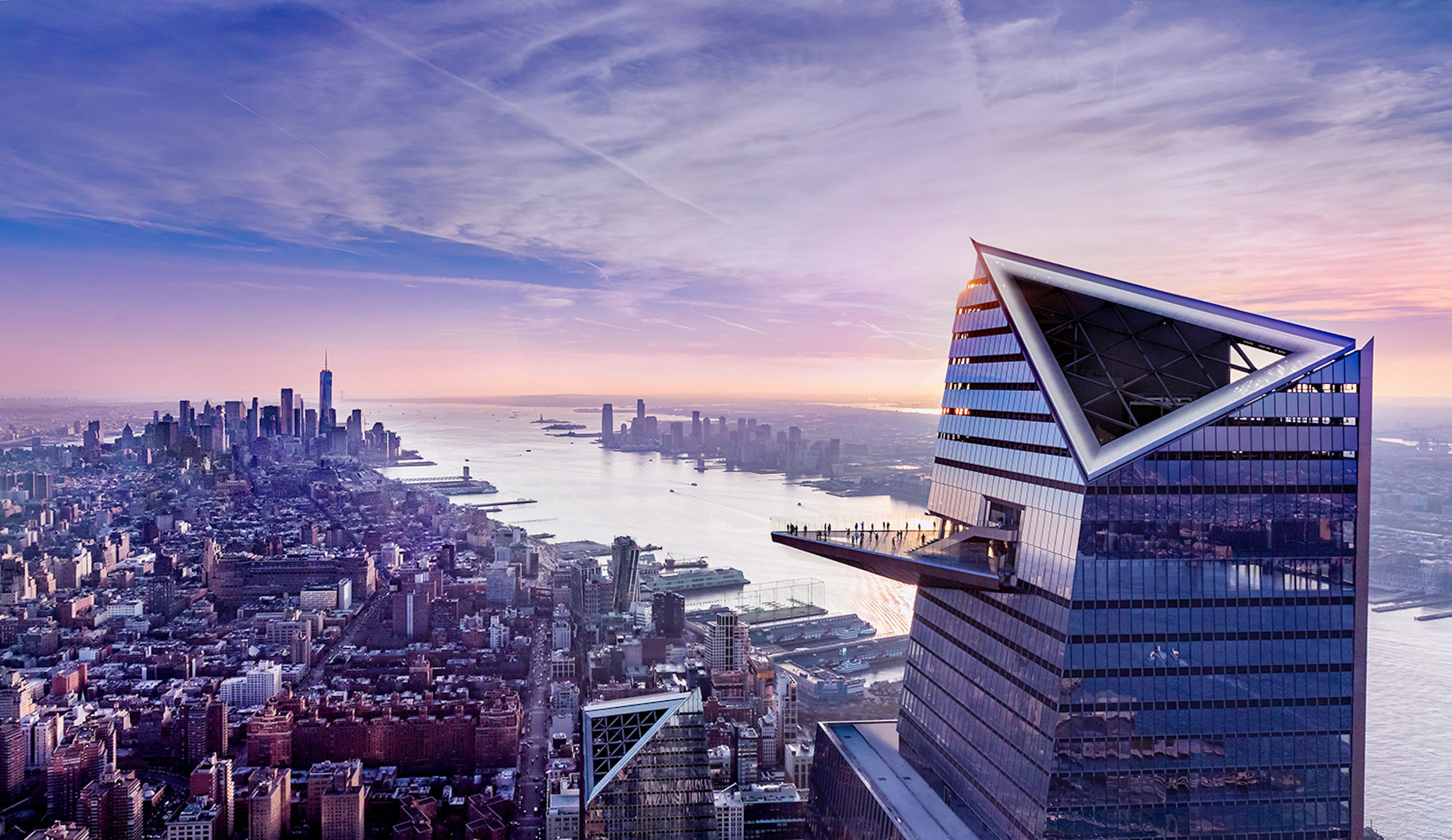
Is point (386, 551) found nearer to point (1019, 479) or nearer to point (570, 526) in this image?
point (570, 526)

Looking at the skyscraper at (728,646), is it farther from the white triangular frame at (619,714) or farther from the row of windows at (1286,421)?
the row of windows at (1286,421)

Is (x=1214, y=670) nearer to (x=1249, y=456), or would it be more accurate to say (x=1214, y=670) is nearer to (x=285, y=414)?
(x=1249, y=456)

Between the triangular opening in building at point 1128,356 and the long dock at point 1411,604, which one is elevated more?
the triangular opening in building at point 1128,356

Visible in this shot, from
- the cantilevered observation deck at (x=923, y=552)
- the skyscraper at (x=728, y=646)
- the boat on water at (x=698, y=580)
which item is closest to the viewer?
the cantilevered observation deck at (x=923, y=552)

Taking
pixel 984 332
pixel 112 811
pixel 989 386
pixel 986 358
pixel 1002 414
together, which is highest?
pixel 984 332

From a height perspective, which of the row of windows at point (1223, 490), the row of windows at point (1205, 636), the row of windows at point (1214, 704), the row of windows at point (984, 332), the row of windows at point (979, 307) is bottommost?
the row of windows at point (1214, 704)

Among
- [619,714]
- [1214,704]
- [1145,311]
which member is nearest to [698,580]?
[619,714]

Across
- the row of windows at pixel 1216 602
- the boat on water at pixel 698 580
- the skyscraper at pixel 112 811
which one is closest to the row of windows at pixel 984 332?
the row of windows at pixel 1216 602

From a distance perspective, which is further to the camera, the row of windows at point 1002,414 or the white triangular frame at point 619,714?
the white triangular frame at point 619,714
